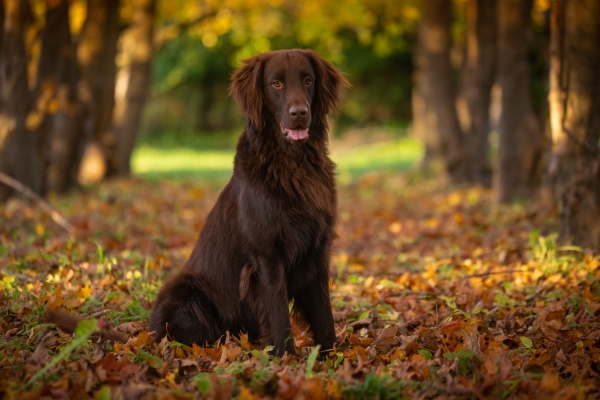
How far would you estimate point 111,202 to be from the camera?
11.5 meters

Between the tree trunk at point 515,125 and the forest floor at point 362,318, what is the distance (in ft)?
3.16

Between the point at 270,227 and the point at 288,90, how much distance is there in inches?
35.3

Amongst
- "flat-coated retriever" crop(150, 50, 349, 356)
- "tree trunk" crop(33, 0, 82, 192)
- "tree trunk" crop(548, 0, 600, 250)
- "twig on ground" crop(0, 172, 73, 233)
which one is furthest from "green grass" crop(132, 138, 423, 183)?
"flat-coated retriever" crop(150, 50, 349, 356)

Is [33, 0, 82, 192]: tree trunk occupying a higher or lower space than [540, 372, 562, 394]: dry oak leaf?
higher

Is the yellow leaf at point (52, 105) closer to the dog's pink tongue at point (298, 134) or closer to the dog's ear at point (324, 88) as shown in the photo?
the dog's ear at point (324, 88)

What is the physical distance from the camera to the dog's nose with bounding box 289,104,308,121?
4.18 meters

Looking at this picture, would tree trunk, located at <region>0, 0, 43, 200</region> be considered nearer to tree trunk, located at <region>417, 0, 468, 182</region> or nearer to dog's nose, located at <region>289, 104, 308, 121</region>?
dog's nose, located at <region>289, 104, 308, 121</region>

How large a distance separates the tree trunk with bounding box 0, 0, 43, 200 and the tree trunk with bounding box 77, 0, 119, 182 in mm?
3410

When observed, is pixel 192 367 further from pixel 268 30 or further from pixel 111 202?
pixel 268 30

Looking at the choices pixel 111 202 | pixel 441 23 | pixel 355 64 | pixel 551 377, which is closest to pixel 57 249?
pixel 111 202

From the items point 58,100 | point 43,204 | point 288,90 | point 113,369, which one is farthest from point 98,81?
point 113,369

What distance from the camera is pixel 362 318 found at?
16.5 ft

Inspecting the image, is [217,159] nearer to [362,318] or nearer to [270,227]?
[362,318]

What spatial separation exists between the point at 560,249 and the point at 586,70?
1885 millimetres
